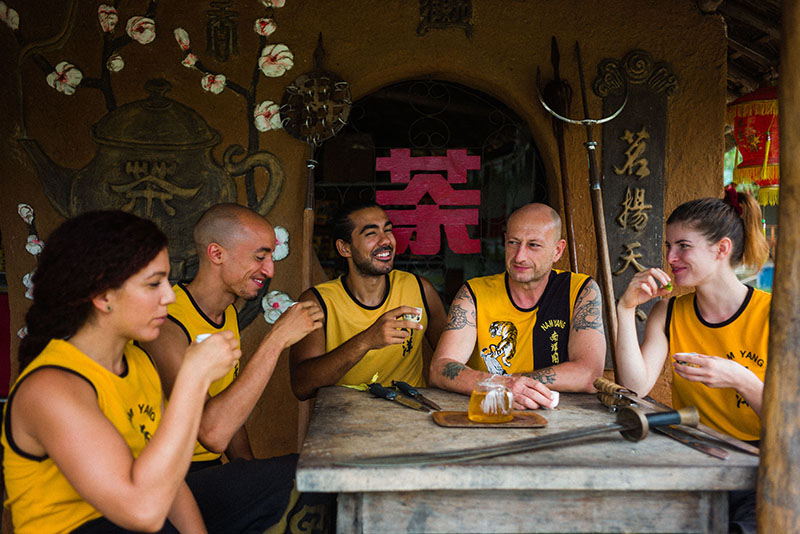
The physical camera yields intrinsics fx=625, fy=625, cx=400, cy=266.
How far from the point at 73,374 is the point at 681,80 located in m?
3.96

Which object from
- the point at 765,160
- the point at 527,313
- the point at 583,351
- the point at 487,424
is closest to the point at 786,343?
the point at 487,424

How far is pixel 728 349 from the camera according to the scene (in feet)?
8.27

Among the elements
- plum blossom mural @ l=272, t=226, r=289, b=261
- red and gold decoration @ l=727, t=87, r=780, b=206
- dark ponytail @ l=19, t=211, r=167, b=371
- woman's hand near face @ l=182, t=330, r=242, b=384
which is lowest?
woman's hand near face @ l=182, t=330, r=242, b=384

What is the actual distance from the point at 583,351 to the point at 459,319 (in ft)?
1.90

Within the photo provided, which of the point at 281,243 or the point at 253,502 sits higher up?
the point at 281,243

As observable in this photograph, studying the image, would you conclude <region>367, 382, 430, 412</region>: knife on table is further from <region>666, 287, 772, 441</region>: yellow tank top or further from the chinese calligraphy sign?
the chinese calligraphy sign

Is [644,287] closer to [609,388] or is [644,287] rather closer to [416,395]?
[609,388]

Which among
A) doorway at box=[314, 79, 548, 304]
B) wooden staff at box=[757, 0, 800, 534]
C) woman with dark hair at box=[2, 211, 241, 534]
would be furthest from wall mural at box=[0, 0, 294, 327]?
wooden staff at box=[757, 0, 800, 534]

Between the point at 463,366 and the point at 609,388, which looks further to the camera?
the point at 463,366

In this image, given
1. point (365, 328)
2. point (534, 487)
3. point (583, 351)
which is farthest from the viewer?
point (365, 328)

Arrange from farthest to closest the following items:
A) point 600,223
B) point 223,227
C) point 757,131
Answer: point 757,131 → point 600,223 → point 223,227

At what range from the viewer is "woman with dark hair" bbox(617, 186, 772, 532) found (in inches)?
97.0

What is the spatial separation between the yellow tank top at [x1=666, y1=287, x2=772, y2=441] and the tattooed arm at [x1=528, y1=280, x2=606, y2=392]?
318 millimetres

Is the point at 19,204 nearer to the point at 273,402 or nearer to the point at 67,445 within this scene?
the point at 273,402
